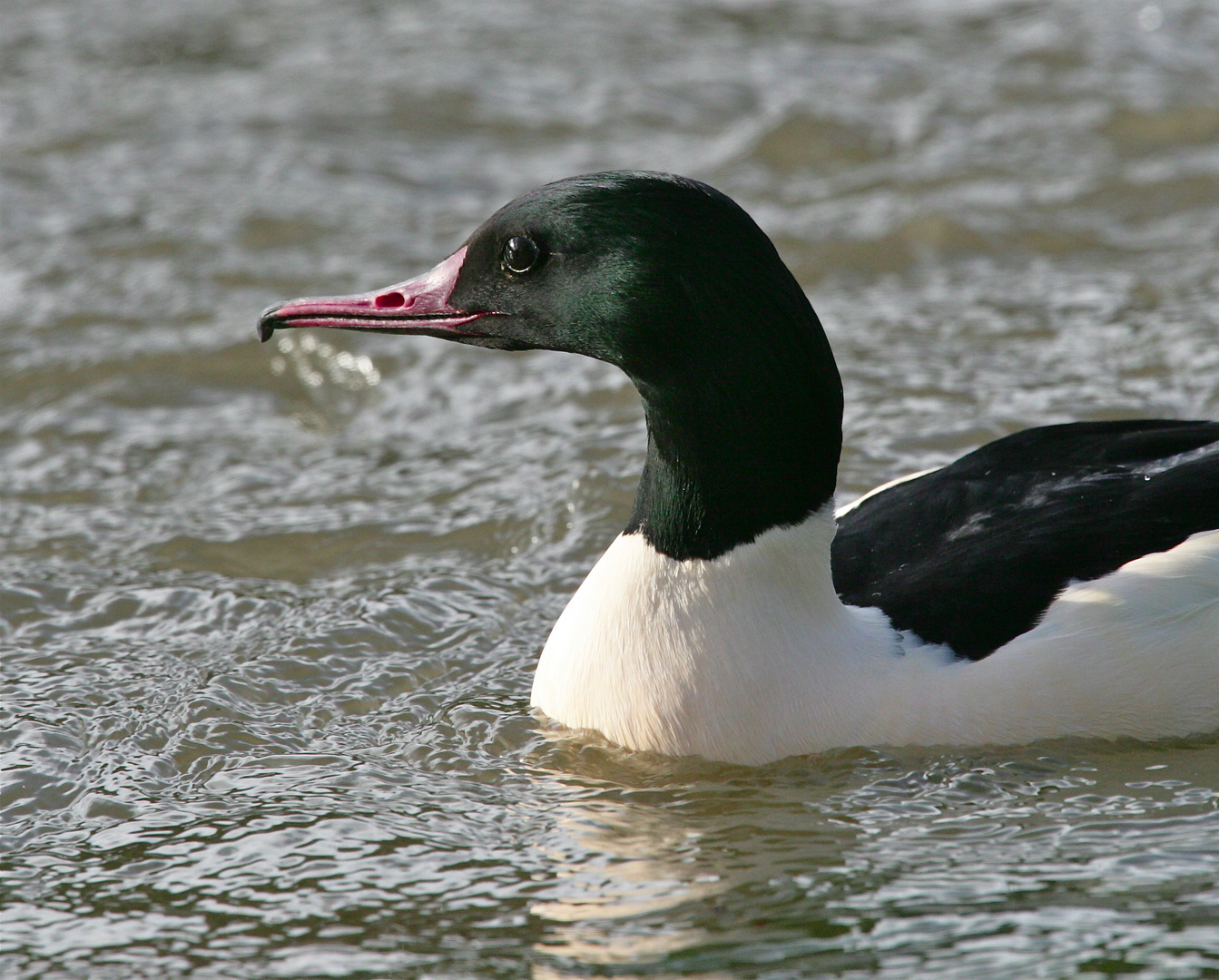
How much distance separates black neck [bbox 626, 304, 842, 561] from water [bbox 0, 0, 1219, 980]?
647 millimetres

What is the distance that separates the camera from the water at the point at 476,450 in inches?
168

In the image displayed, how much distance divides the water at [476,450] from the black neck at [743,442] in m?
0.65

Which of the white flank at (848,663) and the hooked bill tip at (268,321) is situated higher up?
the hooked bill tip at (268,321)

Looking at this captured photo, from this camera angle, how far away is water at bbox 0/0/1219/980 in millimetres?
4277

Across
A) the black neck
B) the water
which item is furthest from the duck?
the water

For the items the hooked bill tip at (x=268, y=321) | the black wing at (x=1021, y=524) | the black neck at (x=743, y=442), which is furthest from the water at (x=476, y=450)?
the hooked bill tip at (x=268, y=321)

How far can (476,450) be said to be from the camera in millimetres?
7695

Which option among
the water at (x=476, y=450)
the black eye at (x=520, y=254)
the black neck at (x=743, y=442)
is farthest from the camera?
the black eye at (x=520, y=254)

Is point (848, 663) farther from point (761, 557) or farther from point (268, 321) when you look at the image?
point (268, 321)

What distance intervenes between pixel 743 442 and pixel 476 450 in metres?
3.11

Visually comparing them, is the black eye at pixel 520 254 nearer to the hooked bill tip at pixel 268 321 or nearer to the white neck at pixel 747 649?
the hooked bill tip at pixel 268 321

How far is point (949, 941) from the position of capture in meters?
4.01

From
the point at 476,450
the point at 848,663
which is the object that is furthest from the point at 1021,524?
the point at 476,450

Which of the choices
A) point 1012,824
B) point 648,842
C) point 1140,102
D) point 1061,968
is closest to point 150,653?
point 648,842
